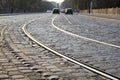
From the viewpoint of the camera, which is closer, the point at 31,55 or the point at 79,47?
the point at 31,55

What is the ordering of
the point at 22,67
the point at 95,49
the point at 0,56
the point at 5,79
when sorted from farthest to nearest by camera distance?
the point at 95,49 → the point at 0,56 → the point at 22,67 → the point at 5,79

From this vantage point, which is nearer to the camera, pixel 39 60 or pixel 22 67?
pixel 22 67

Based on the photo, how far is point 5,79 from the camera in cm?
687

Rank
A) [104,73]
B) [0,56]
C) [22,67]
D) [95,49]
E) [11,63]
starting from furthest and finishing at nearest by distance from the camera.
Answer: [95,49] < [0,56] < [11,63] < [22,67] < [104,73]

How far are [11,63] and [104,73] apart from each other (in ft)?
8.56

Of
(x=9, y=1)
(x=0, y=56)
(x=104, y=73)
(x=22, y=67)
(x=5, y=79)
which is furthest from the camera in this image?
(x=9, y=1)

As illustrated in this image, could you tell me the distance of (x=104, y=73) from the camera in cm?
746

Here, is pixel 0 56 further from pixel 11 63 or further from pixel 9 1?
pixel 9 1

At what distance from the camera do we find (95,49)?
1170 cm

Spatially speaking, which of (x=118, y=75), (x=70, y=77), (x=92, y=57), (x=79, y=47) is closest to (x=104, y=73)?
(x=118, y=75)

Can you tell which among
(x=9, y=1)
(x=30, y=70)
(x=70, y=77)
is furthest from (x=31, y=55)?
(x=9, y=1)

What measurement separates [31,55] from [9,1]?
389ft

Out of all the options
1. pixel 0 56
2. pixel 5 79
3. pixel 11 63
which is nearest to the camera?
pixel 5 79

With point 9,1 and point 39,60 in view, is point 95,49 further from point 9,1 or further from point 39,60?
point 9,1
